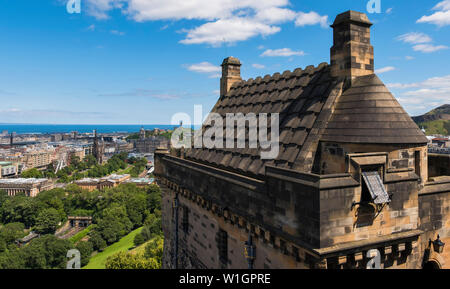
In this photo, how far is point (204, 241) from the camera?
15273 mm

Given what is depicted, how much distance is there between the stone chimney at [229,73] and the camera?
76.4 feet

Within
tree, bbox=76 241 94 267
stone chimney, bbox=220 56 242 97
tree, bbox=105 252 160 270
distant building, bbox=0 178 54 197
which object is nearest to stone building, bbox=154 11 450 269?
stone chimney, bbox=220 56 242 97

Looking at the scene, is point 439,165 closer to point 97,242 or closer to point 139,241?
point 139,241

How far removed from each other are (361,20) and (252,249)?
10.0 meters

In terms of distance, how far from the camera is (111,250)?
97.4 metres

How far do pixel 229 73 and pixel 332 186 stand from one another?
1697 centimetres

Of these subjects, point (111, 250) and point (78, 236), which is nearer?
point (111, 250)

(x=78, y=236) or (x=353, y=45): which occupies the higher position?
(x=353, y=45)

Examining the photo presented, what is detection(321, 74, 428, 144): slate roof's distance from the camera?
10109 mm

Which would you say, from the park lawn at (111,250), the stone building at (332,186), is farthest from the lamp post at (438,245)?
the park lawn at (111,250)

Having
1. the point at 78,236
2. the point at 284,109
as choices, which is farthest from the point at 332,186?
the point at 78,236

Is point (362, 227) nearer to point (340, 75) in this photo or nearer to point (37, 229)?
point (340, 75)

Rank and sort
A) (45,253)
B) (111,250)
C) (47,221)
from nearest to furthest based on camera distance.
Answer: (45,253)
(111,250)
(47,221)
